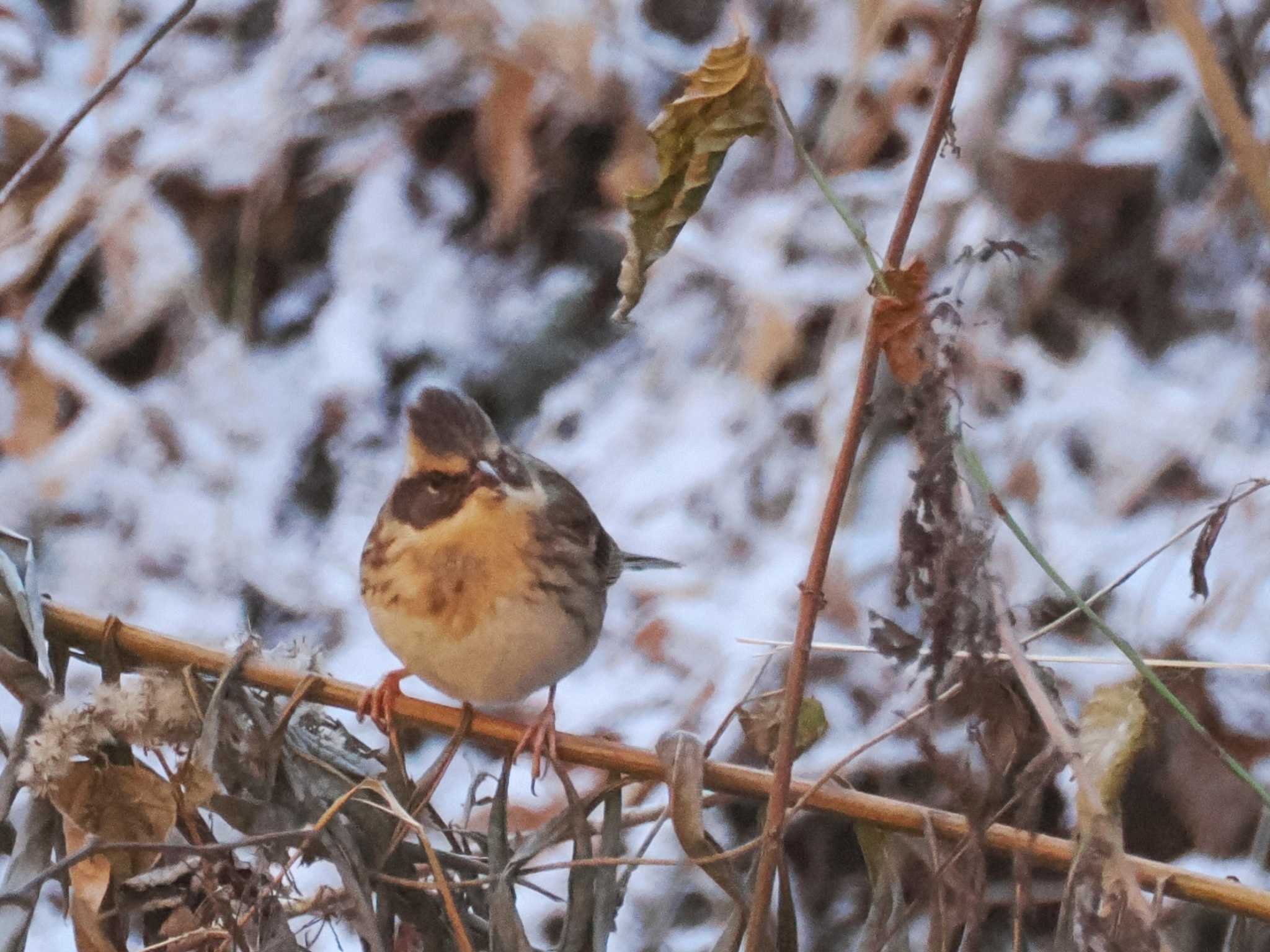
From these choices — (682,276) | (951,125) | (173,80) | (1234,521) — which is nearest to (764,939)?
(951,125)

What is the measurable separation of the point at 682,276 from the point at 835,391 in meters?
0.52

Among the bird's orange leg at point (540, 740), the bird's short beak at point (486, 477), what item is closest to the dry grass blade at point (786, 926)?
the bird's orange leg at point (540, 740)

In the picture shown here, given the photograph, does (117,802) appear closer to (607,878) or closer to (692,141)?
(607,878)

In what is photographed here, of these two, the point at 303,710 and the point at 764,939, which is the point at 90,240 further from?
the point at 764,939

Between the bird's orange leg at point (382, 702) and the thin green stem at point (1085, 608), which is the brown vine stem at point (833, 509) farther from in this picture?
the bird's orange leg at point (382, 702)

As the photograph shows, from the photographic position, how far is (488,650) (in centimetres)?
152

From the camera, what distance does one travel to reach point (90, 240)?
3059mm

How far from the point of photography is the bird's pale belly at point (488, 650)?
1.52 m

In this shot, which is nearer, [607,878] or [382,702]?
[607,878]

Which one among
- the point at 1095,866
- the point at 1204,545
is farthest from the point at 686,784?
the point at 1204,545

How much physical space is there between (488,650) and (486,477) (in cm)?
19

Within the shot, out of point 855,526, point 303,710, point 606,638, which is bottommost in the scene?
point 606,638

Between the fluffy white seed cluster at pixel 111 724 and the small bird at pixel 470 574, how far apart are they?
1.29 ft

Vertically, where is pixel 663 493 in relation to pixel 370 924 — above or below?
below
